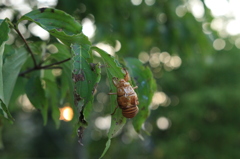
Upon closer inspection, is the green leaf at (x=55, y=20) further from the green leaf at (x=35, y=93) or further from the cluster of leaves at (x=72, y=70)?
the green leaf at (x=35, y=93)

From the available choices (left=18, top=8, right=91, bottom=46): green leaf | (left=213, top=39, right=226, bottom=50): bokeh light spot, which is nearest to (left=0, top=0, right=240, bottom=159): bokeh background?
(left=213, top=39, right=226, bottom=50): bokeh light spot

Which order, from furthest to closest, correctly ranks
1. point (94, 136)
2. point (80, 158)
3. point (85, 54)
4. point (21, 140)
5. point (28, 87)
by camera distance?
point (21, 140)
point (94, 136)
point (80, 158)
point (28, 87)
point (85, 54)

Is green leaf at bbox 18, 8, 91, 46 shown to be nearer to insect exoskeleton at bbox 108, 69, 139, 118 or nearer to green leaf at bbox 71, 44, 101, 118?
green leaf at bbox 71, 44, 101, 118

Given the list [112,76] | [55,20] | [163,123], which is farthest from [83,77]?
[163,123]

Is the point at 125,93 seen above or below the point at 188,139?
above

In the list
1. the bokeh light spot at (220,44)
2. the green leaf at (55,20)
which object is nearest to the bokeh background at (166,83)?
the bokeh light spot at (220,44)

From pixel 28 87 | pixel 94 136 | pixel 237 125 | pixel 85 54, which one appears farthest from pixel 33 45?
pixel 94 136

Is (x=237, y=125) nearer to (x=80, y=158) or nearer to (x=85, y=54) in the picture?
(x=80, y=158)

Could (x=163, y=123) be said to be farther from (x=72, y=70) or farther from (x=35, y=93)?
(x=72, y=70)
